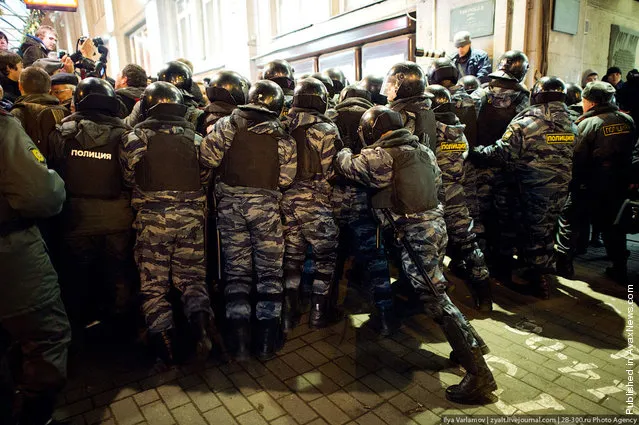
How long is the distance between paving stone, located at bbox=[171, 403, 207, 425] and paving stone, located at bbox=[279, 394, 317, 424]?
23.0 inches

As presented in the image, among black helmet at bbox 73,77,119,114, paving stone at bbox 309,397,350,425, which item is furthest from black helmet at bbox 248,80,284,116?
paving stone at bbox 309,397,350,425

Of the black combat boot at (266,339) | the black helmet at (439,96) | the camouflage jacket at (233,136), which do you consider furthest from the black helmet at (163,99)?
the black helmet at (439,96)

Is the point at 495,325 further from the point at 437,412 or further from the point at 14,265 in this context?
the point at 14,265

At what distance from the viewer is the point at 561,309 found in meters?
4.61

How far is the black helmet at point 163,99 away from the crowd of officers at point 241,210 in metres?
0.02

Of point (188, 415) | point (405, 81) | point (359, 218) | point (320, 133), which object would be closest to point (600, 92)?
point (405, 81)

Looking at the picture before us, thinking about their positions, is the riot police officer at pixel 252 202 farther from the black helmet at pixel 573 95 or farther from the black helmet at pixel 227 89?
the black helmet at pixel 573 95

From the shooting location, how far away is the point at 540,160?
4848 millimetres

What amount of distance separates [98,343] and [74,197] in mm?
1417

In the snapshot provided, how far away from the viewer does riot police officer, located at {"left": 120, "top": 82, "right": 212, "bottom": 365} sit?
3.56 metres

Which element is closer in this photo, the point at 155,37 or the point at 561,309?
the point at 561,309

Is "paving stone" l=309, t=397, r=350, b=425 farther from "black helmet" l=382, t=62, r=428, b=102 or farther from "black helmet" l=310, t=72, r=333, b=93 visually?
"black helmet" l=310, t=72, r=333, b=93

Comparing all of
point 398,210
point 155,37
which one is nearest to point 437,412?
point 398,210

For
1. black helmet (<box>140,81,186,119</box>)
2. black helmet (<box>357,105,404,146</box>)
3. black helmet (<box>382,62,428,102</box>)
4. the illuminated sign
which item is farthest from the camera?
the illuminated sign
